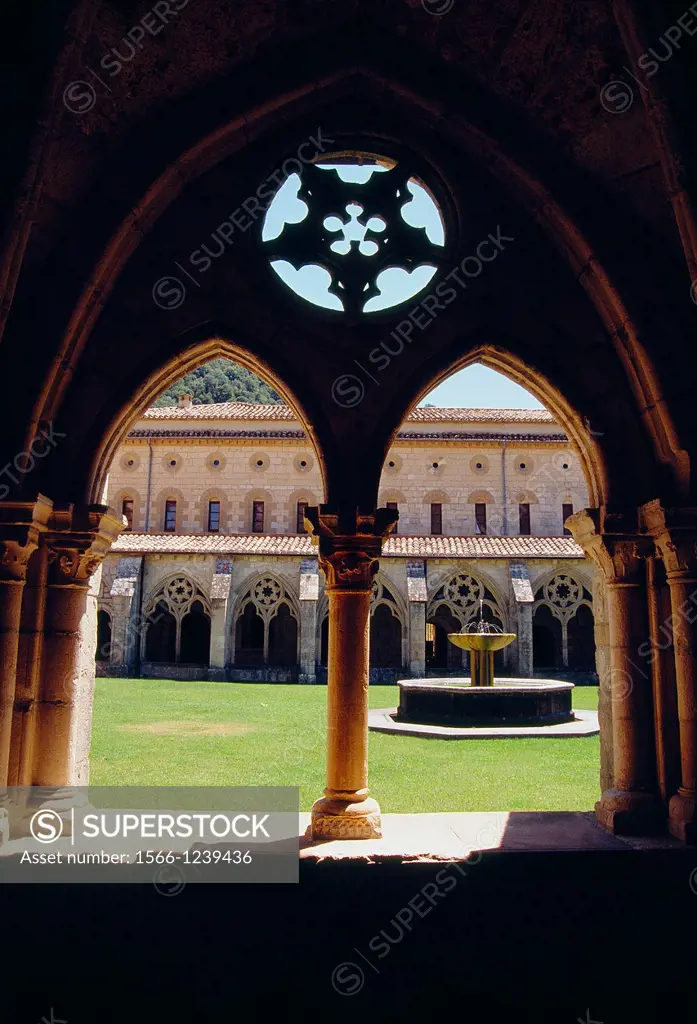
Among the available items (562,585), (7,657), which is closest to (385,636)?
(562,585)

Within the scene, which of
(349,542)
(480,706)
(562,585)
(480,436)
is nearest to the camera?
(349,542)

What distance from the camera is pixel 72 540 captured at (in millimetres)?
3930

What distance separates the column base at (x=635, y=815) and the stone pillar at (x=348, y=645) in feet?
4.11

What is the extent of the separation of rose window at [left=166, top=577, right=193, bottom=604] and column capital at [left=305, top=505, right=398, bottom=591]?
1766 cm

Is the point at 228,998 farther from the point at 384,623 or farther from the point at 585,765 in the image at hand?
the point at 384,623

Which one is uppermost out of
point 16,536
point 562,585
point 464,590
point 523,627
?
point 562,585

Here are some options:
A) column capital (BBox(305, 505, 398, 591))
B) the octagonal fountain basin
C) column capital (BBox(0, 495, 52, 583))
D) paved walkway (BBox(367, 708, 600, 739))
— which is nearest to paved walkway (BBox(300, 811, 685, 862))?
column capital (BBox(305, 505, 398, 591))

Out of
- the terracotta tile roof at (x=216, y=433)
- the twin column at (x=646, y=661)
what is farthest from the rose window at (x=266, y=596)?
the twin column at (x=646, y=661)

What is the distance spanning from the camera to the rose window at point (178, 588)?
69.0 feet

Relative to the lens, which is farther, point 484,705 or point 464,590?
point 464,590

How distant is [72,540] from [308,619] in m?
16.2

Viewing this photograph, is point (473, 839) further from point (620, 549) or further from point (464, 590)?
point (464, 590)

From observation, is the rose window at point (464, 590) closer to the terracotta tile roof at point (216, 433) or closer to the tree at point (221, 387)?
the terracotta tile roof at point (216, 433)

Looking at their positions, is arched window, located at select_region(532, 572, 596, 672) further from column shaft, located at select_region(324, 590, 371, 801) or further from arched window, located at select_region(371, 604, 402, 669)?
column shaft, located at select_region(324, 590, 371, 801)
